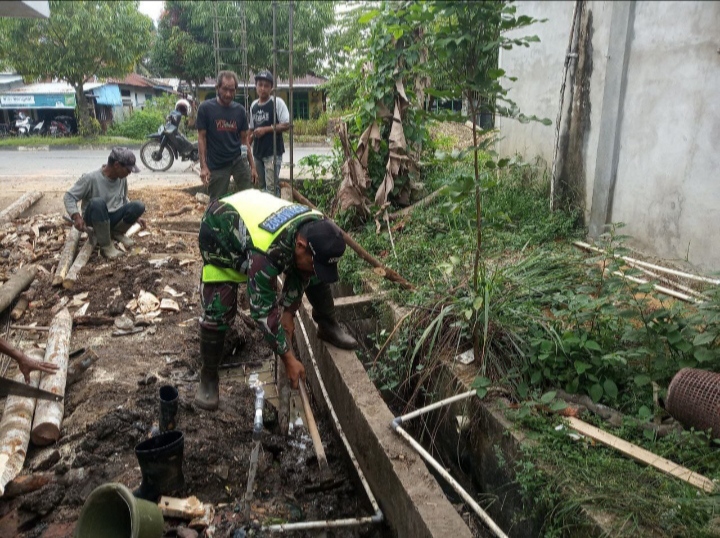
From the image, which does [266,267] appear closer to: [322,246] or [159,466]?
[322,246]

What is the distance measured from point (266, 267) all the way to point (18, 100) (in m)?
25.2

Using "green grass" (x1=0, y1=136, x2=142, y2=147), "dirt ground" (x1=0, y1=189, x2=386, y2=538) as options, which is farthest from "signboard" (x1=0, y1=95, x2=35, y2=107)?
"dirt ground" (x1=0, y1=189, x2=386, y2=538)

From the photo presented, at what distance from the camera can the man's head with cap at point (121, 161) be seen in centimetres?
611

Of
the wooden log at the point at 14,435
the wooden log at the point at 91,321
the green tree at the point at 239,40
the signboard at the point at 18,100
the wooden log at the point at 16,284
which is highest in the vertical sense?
the green tree at the point at 239,40

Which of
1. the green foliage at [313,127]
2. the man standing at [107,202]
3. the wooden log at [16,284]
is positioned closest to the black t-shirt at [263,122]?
the man standing at [107,202]

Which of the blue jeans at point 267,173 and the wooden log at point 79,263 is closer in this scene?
the wooden log at point 79,263

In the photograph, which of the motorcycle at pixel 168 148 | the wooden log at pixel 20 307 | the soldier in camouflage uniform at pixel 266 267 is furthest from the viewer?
the motorcycle at pixel 168 148

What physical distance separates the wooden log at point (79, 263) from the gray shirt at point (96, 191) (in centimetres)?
41

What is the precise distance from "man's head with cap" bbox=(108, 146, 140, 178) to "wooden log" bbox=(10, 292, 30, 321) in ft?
5.47

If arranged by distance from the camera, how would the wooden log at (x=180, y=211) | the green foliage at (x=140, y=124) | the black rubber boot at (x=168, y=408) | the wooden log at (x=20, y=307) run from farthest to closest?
the green foliage at (x=140, y=124), the wooden log at (x=180, y=211), the wooden log at (x=20, y=307), the black rubber boot at (x=168, y=408)

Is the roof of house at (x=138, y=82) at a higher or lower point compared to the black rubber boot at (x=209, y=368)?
higher

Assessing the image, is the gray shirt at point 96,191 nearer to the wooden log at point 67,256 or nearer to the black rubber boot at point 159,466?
the wooden log at point 67,256

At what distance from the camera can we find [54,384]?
370cm

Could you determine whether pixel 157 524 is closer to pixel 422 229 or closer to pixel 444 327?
pixel 444 327
